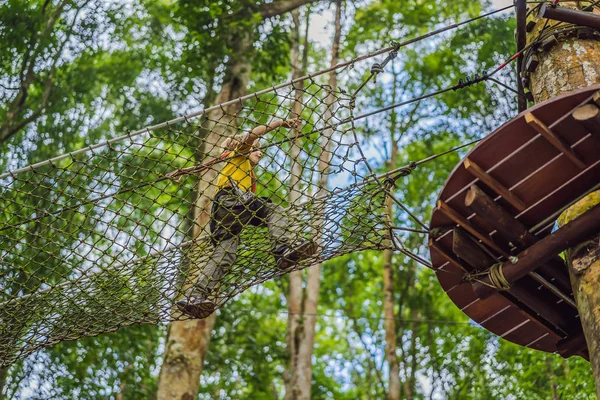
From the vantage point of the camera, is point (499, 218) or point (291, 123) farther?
point (291, 123)

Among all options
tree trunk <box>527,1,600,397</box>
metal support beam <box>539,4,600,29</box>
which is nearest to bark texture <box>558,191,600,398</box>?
tree trunk <box>527,1,600,397</box>

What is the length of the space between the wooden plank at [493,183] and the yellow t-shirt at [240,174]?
152 cm

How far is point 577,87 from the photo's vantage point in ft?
10.4

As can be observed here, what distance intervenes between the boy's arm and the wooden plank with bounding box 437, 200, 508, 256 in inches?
42.0

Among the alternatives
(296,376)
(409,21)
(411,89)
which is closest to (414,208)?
(411,89)

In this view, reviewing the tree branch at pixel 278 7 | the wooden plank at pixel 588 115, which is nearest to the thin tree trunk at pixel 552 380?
the tree branch at pixel 278 7

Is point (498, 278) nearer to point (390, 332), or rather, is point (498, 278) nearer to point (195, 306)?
point (195, 306)

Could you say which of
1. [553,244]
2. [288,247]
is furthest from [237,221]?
[553,244]

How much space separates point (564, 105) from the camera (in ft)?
9.12

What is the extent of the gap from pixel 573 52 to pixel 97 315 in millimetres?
2663

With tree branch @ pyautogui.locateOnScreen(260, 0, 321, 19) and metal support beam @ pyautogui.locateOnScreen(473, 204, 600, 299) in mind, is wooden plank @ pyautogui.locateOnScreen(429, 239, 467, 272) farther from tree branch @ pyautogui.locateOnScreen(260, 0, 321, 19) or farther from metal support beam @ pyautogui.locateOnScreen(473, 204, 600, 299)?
tree branch @ pyautogui.locateOnScreen(260, 0, 321, 19)

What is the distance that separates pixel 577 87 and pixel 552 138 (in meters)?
0.48

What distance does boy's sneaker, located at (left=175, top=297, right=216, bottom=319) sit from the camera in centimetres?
385

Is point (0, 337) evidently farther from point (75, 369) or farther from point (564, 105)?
point (75, 369)
